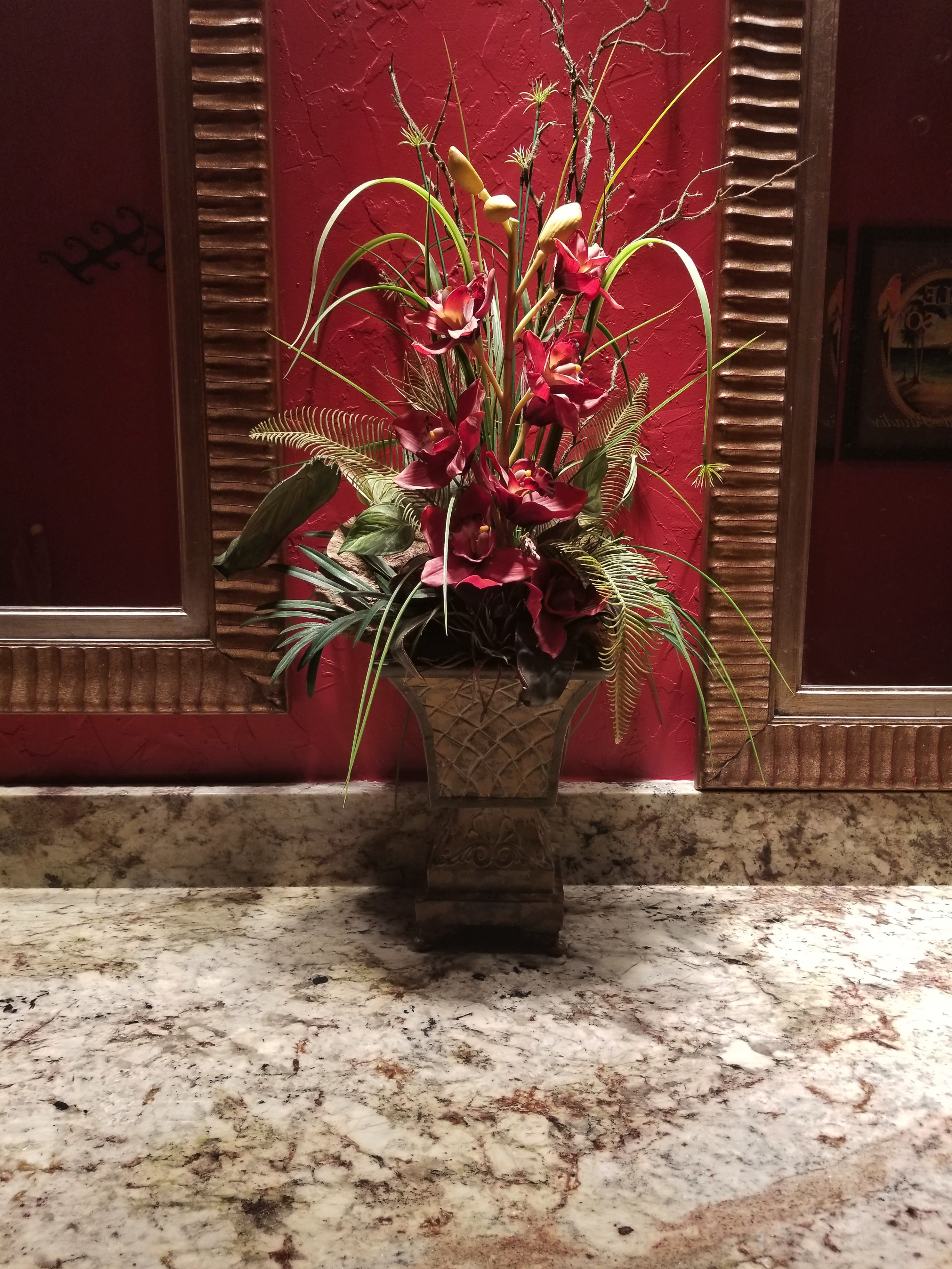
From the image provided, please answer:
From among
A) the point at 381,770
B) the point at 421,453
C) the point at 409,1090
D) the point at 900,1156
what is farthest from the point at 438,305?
the point at 900,1156

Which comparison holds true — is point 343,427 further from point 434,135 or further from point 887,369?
point 887,369

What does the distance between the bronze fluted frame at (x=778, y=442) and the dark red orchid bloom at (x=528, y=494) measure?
29cm

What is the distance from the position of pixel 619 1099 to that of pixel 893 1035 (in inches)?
10.2

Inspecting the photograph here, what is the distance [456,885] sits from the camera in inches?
36.0

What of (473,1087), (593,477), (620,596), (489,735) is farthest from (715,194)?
(473,1087)

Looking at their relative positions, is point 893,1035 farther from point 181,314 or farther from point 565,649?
point 181,314

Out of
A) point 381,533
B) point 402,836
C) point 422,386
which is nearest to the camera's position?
point 381,533

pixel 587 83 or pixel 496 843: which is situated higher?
pixel 587 83

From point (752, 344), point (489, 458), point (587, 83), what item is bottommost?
point (489, 458)

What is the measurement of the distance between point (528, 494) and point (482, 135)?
1.44 feet

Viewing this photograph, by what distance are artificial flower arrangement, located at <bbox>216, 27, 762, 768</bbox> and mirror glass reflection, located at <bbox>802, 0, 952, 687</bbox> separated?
15cm

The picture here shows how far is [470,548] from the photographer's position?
791 mm

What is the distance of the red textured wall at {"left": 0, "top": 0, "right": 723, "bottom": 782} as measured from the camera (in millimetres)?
954

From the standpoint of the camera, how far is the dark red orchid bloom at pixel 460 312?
2.55 feet
